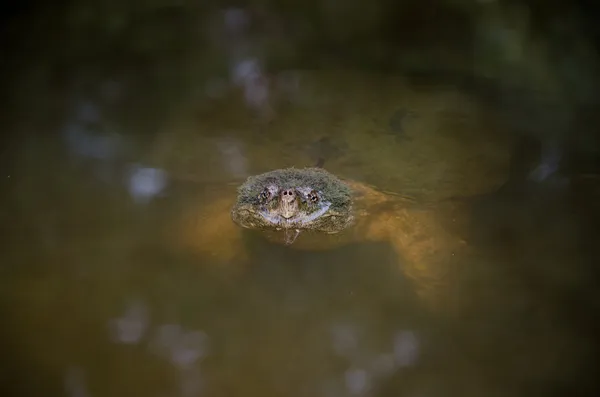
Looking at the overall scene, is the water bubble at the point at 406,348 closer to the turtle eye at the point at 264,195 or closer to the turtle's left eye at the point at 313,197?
the turtle's left eye at the point at 313,197

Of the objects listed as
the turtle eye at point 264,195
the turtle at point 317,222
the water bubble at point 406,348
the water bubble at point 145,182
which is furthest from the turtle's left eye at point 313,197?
the water bubble at point 145,182

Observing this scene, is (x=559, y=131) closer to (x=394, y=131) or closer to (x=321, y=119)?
(x=394, y=131)

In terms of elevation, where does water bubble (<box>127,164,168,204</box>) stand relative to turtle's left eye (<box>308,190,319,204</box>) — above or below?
above

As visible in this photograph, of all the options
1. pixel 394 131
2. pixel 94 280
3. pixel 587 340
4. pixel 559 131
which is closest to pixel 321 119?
pixel 394 131

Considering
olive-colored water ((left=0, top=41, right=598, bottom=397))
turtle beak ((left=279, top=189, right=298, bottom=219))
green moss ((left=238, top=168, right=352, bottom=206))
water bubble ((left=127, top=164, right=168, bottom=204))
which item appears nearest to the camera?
olive-colored water ((left=0, top=41, right=598, bottom=397))

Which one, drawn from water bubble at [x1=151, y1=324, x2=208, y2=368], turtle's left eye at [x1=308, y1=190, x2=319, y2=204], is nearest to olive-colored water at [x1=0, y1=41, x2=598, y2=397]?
water bubble at [x1=151, y1=324, x2=208, y2=368]

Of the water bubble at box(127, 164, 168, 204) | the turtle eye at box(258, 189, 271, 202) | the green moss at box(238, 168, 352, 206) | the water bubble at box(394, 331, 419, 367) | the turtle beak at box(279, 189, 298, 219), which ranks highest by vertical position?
the water bubble at box(127, 164, 168, 204)

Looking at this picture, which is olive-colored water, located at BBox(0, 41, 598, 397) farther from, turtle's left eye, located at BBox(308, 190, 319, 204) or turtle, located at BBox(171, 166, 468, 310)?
turtle's left eye, located at BBox(308, 190, 319, 204)

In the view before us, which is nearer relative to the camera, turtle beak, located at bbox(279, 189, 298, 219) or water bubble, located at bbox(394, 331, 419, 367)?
water bubble, located at bbox(394, 331, 419, 367)

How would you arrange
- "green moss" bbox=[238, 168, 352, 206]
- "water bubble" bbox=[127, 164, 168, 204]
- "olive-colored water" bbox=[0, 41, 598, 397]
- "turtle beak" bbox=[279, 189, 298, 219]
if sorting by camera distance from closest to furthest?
"olive-colored water" bbox=[0, 41, 598, 397] → "turtle beak" bbox=[279, 189, 298, 219] → "green moss" bbox=[238, 168, 352, 206] → "water bubble" bbox=[127, 164, 168, 204]
